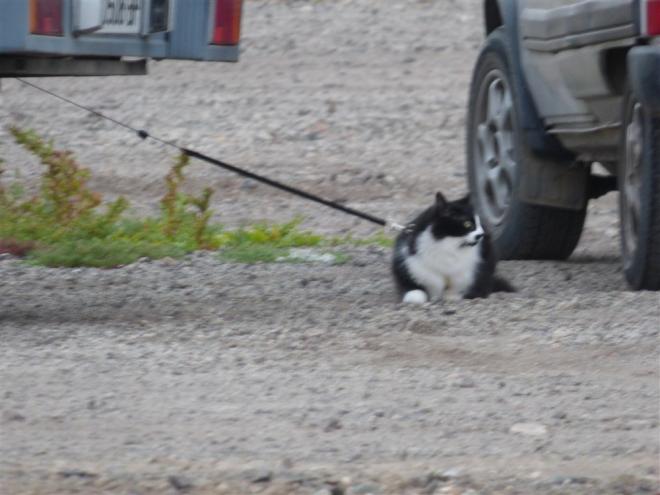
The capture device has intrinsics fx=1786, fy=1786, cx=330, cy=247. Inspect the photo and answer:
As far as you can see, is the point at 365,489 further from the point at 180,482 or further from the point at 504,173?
the point at 504,173

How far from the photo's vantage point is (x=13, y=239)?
9102 mm

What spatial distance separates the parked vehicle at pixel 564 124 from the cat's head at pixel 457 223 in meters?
0.58

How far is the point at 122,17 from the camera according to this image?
649 cm

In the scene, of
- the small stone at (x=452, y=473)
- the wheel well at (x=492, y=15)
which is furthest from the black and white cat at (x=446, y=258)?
the small stone at (x=452, y=473)

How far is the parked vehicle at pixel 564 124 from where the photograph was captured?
6.71 meters

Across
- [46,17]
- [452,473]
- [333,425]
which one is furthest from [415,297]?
[452,473]

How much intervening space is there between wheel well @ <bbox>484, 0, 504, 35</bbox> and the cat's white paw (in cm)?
204

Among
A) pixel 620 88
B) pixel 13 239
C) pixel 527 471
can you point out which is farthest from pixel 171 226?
pixel 527 471

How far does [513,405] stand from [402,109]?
973 cm

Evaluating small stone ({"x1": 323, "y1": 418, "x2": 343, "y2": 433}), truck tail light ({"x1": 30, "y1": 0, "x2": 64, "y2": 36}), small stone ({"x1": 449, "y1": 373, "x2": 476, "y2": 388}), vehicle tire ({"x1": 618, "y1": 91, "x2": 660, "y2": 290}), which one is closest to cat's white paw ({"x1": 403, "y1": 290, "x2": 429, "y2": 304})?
vehicle tire ({"x1": 618, "y1": 91, "x2": 660, "y2": 290})

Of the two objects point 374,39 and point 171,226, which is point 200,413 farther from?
point 374,39

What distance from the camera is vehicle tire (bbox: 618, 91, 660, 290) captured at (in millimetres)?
6699

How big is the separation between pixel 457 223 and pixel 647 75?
4.75 feet

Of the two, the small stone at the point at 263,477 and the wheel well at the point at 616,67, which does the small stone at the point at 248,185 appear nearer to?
the wheel well at the point at 616,67
